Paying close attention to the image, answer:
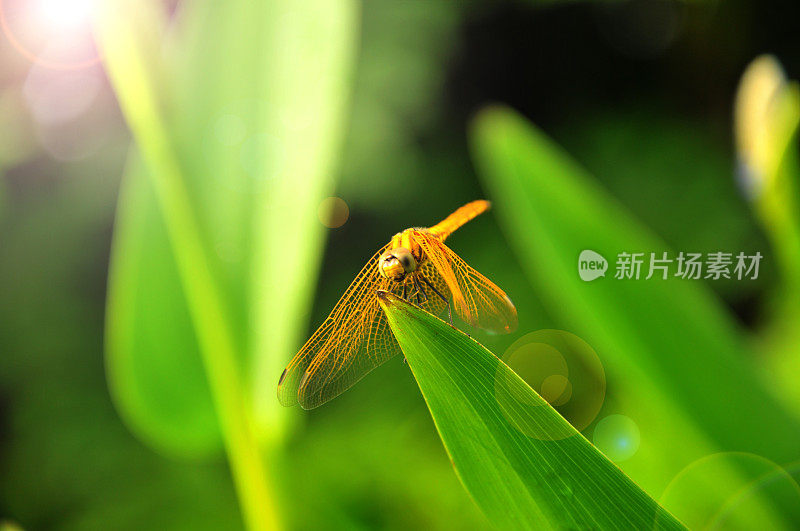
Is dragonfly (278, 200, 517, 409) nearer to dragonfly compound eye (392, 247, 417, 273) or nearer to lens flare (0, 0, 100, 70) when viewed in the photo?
dragonfly compound eye (392, 247, 417, 273)

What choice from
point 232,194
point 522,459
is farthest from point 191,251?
point 522,459

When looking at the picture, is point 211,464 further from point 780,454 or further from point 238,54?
point 780,454

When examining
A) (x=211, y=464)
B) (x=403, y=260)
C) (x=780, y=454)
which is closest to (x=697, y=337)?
(x=780, y=454)

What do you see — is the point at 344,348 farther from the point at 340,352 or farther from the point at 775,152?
the point at 775,152

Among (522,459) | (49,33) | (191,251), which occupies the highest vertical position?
(49,33)

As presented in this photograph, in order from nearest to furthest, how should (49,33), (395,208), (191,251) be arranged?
(191,251) → (49,33) → (395,208)

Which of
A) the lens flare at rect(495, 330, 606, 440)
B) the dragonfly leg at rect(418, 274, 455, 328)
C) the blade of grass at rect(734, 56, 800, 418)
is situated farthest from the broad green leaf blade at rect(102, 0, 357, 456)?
the blade of grass at rect(734, 56, 800, 418)
